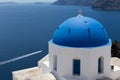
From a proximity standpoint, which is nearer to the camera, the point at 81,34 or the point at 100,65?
the point at 81,34

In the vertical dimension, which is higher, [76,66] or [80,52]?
[80,52]

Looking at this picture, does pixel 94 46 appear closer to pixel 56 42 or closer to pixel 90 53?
pixel 90 53

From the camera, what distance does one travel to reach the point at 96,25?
14.8 m

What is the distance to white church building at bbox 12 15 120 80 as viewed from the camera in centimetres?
1402

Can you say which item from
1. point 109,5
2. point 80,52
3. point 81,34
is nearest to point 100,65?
point 80,52

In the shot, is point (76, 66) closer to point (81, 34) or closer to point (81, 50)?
point (81, 50)

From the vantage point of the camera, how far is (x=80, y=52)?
14.0 metres

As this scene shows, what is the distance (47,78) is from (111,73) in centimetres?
390

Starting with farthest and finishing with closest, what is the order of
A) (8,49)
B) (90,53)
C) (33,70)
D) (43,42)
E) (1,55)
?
(43,42) < (8,49) < (1,55) < (33,70) < (90,53)

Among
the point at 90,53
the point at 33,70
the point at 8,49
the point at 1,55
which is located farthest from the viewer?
the point at 8,49

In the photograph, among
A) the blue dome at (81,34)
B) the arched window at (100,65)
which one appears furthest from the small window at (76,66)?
the arched window at (100,65)

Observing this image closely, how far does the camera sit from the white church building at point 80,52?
46.0 ft

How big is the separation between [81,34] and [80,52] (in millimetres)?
989

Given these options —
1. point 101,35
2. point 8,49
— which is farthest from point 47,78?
point 8,49
